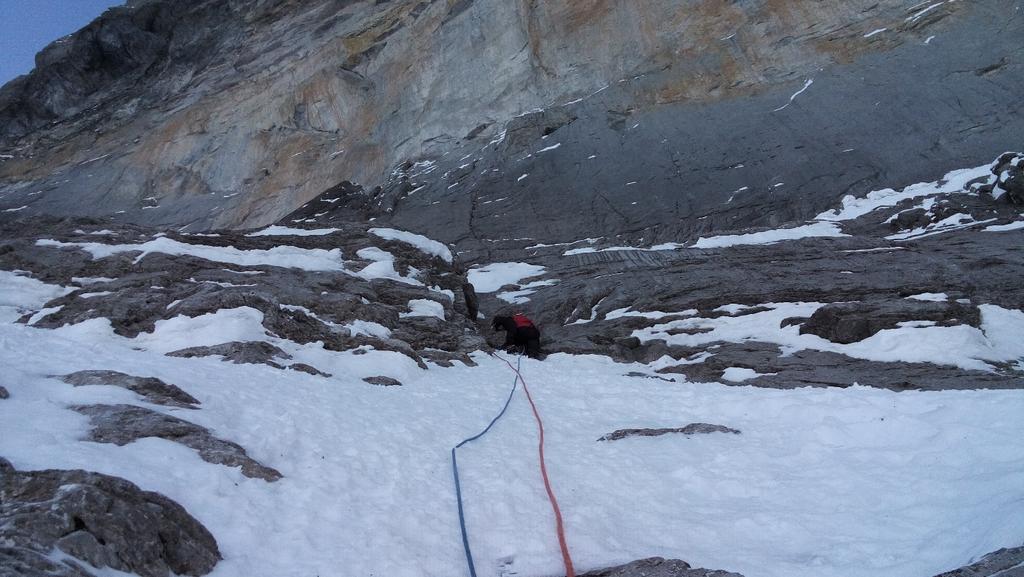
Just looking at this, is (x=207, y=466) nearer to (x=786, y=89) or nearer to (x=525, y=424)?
(x=525, y=424)

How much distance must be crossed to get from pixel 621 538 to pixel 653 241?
1139 inches

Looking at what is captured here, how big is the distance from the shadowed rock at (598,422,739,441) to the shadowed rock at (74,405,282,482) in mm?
4705

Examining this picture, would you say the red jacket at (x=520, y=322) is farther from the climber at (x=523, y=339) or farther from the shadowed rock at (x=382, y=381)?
the shadowed rock at (x=382, y=381)

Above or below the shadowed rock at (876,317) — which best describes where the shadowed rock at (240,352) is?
above

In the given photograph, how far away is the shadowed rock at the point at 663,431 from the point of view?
30.8 feet

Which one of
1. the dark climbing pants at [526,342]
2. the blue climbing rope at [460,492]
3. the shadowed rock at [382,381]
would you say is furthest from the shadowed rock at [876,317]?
the shadowed rock at [382,381]

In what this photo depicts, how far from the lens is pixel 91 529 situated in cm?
435

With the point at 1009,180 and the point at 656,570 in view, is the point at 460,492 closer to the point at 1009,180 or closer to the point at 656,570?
the point at 656,570

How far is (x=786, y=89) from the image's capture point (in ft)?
133

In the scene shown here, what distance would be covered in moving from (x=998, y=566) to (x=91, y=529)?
564 centimetres

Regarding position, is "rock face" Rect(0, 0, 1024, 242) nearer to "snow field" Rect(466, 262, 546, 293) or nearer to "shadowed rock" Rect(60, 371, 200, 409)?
"snow field" Rect(466, 262, 546, 293)

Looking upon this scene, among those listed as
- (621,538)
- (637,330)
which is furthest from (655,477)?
(637,330)

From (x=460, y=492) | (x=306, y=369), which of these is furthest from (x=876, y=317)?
(x=306, y=369)

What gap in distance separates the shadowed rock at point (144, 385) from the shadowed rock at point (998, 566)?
7.27 metres
